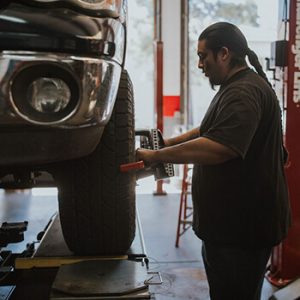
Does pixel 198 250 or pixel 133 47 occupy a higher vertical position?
pixel 133 47

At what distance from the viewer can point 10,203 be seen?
536 centimetres

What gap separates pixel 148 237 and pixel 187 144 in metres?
2.56

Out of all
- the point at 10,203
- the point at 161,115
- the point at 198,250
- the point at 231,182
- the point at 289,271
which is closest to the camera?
the point at 231,182

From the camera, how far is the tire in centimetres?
158

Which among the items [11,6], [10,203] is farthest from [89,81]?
A: [10,203]

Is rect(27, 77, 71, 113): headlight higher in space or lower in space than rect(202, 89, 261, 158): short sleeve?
higher

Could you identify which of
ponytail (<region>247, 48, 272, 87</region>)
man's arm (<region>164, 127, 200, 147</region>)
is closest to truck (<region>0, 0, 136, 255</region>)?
ponytail (<region>247, 48, 272, 87</region>)

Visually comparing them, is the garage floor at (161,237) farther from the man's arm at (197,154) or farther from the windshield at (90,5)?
the windshield at (90,5)

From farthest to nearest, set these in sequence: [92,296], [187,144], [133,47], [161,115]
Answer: [133,47]
[161,115]
[187,144]
[92,296]

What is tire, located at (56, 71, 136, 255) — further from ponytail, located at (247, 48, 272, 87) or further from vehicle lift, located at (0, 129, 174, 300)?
ponytail, located at (247, 48, 272, 87)

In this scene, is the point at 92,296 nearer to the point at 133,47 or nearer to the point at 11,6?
the point at 11,6

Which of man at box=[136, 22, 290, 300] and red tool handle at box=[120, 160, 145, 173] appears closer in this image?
red tool handle at box=[120, 160, 145, 173]

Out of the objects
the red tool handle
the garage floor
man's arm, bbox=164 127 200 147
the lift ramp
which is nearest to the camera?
the lift ramp

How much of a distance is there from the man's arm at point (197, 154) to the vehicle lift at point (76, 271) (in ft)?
0.33
